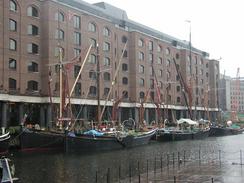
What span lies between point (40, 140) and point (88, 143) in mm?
5720

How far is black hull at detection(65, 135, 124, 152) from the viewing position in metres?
50.6

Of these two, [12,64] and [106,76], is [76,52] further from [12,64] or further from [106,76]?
[12,64]

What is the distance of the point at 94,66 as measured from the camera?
8450 cm

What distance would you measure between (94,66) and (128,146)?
29.1 metres

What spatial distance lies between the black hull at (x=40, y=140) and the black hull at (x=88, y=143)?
1260 mm

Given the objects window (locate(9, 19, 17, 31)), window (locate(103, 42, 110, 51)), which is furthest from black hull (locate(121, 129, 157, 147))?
window (locate(103, 42, 110, 51))

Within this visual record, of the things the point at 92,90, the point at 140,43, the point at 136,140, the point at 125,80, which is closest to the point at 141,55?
the point at 140,43

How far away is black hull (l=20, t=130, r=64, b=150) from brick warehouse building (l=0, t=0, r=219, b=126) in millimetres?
14813

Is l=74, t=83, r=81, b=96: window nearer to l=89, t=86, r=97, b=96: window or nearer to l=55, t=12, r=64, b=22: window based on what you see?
l=89, t=86, r=97, b=96: window

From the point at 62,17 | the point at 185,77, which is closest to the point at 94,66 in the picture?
the point at 62,17

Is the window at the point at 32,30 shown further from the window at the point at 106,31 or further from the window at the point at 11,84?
the window at the point at 106,31

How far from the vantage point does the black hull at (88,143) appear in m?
50.6

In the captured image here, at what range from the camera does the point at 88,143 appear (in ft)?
169

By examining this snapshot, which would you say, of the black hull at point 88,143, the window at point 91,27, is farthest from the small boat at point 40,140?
the window at point 91,27
